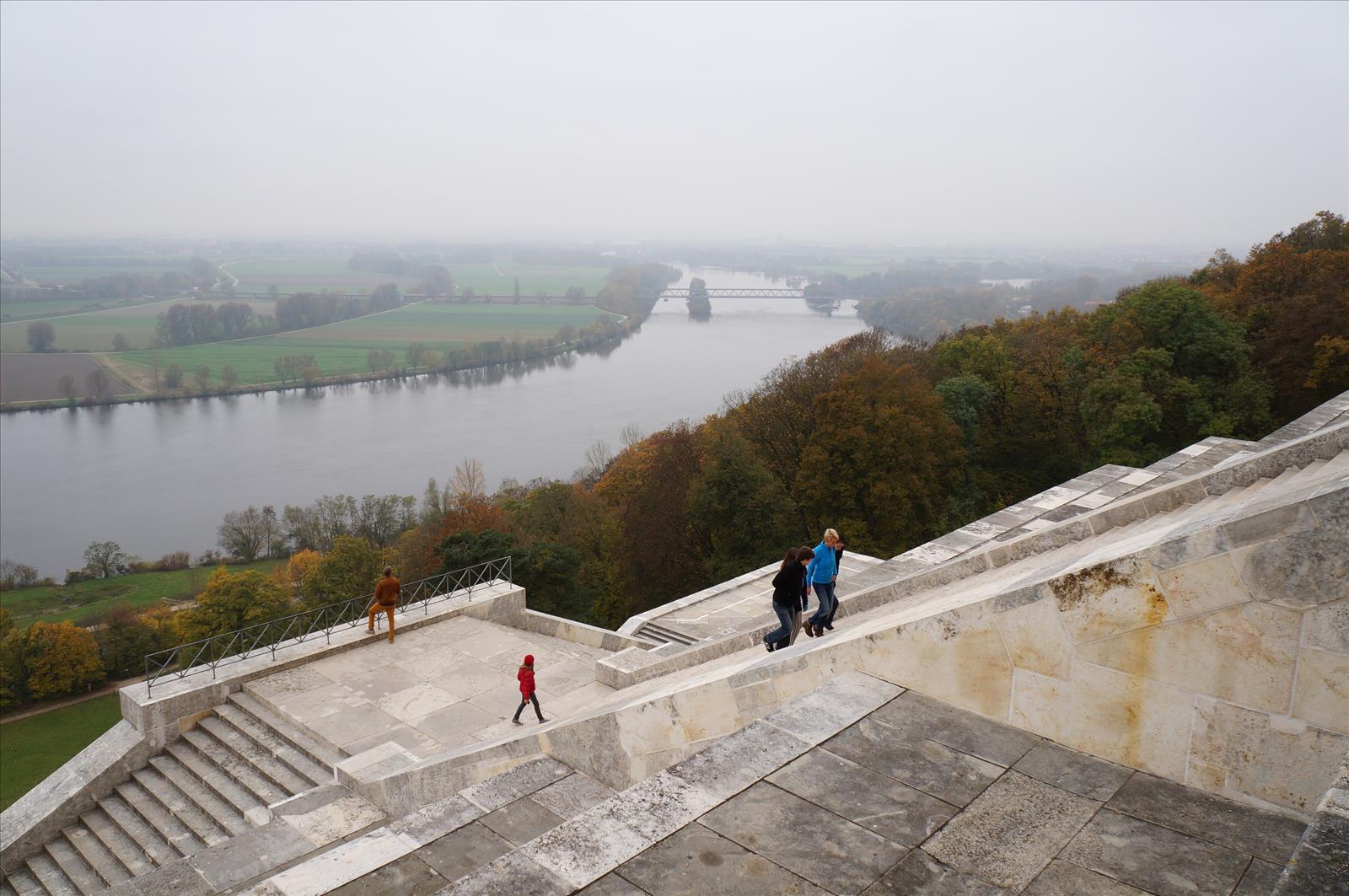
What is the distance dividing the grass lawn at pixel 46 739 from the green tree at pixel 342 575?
7.27 metres

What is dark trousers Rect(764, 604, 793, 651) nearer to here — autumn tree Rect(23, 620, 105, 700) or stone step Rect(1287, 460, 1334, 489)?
stone step Rect(1287, 460, 1334, 489)

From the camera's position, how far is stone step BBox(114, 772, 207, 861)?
975 cm

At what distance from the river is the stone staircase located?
53.3 meters

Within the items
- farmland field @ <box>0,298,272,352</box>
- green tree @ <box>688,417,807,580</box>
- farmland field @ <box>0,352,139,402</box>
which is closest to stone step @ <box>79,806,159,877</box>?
green tree @ <box>688,417,807,580</box>

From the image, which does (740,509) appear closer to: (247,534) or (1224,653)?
(1224,653)

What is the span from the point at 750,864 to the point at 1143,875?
1505 mm

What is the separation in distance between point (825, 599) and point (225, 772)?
298 inches

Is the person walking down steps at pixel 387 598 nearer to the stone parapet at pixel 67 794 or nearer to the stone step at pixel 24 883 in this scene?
the stone parapet at pixel 67 794

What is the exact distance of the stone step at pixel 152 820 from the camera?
9750 millimetres

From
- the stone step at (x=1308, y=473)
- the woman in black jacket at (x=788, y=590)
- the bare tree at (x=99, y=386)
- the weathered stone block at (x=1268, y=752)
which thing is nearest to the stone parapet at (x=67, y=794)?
the woman in black jacket at (x=788, y=590)

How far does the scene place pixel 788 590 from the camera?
838 centimetres

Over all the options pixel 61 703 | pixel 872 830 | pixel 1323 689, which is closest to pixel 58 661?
pixel 61 703

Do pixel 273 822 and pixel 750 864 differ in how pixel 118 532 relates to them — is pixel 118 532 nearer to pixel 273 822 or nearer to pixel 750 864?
pixel 273 822

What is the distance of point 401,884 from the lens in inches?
177
